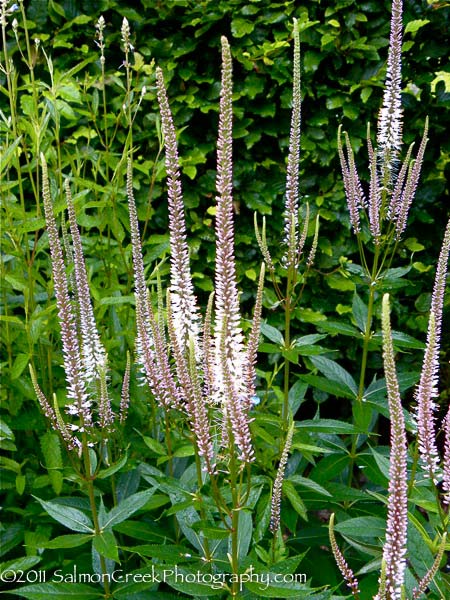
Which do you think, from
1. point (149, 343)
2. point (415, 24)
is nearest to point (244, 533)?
point (149, 343)

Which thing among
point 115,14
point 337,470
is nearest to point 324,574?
point 337,470

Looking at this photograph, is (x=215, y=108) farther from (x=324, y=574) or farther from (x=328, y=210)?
(x=324, y=574)

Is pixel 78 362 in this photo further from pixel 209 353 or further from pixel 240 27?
pixel 240 27

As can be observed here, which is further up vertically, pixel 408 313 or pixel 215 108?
pixel 215 108

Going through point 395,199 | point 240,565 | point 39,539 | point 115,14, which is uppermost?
point 115,14

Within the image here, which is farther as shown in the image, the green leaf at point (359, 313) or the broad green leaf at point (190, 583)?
the green leaf at point (359, 313)

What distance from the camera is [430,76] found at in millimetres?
6043

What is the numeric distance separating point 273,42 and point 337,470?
4266mm

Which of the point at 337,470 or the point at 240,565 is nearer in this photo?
the point at 240,565

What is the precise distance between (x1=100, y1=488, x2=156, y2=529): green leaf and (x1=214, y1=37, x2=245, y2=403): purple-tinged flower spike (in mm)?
687

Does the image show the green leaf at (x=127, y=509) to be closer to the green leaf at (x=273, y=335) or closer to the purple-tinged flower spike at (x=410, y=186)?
the green leaf at (x=273, y=335)

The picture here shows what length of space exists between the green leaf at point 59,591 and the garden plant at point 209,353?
0.01m

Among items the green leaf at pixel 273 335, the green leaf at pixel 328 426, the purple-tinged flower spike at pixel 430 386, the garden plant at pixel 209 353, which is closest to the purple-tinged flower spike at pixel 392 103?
the garden plant at pixel 209 353

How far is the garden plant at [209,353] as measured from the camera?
2.38 m
